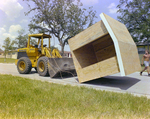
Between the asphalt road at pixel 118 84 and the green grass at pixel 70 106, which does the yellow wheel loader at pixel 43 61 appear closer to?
the asphalt road at pixel 118 84

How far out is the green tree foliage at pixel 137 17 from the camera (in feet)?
63.3

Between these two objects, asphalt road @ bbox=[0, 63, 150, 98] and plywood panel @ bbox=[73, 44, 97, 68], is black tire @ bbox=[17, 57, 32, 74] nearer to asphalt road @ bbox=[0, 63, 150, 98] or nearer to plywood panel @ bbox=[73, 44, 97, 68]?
asphalt road @ bbox=[0, 63, 150, 98]

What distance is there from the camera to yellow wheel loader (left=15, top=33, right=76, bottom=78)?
27.3 ft

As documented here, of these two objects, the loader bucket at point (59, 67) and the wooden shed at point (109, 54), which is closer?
the wooden shed at point (109, 54)

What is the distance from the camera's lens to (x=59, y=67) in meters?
8.44

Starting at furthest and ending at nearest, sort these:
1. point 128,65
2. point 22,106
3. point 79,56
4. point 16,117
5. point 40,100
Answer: point 79,56
point 128,65
point 40,100
point 22,106
point 16,117

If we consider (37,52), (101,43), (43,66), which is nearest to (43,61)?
(43,66)

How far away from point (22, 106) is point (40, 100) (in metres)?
0.56

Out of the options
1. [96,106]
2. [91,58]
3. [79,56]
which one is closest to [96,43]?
[91,58]

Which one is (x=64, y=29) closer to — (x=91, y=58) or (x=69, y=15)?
(x=69, y=15)

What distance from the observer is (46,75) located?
9.00m

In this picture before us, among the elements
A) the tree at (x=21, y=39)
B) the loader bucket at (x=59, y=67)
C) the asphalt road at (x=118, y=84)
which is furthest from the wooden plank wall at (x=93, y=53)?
the tree at (x=21, y=39)

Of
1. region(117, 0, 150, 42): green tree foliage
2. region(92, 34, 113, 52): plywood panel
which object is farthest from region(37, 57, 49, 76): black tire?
region(117, 0, 150, 42): green tree foliage

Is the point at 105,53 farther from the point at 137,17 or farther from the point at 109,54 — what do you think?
the point at 137,17
